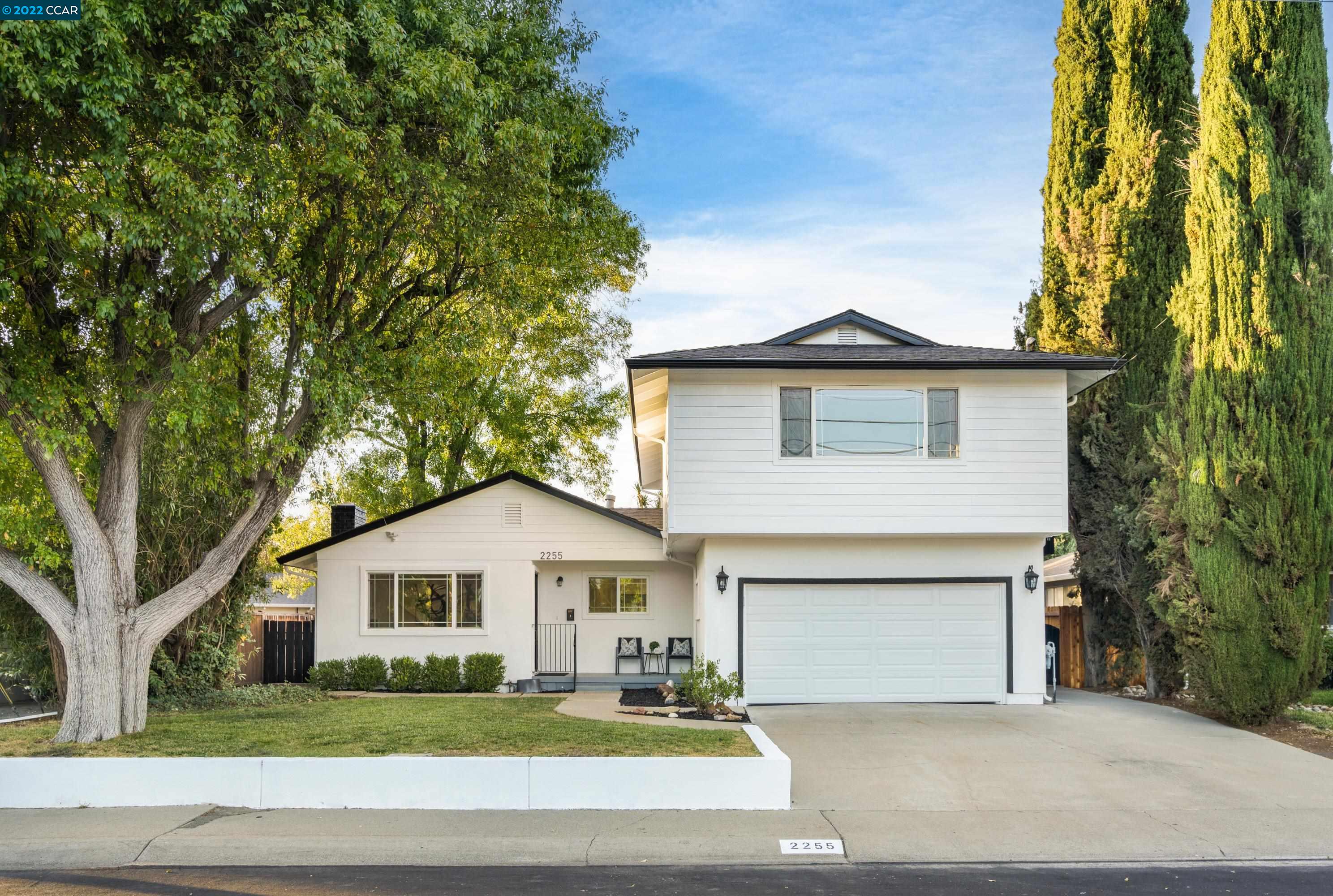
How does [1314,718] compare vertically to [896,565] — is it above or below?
below

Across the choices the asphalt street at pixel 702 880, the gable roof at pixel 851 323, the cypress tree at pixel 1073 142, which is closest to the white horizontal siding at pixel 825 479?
the gable roof at pixel 851 323

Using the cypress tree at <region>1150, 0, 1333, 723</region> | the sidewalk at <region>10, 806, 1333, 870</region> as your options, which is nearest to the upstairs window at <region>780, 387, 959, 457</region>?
the cypress tree at <region>1150, 0, 1333, 723</region>

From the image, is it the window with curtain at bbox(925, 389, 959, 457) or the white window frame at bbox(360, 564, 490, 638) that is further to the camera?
the white window frame at bbox(360, 564, 490, 638)

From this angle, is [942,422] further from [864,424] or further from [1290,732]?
[1290,732]

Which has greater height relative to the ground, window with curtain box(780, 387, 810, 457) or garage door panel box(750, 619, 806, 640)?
window with curtain box(780, 387, 810, 457)

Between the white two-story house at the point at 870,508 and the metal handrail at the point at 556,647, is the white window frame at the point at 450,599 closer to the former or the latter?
the metal handrail at the point at 556,647

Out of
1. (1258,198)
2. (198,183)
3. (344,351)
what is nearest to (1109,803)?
(1258,198)

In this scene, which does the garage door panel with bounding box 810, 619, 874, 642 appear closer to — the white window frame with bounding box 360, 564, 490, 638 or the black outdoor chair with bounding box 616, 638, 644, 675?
the black outdoor chair with bounding box 616, 638, 644, 675

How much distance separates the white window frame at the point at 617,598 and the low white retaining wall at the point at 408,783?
11.2m

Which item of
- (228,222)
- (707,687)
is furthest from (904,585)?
(228,222)

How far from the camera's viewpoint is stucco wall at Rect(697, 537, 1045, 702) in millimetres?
15461

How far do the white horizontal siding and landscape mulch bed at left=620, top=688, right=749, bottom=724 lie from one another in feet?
8.47

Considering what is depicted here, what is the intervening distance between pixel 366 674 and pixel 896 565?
9.62 m

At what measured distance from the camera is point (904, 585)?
1559 centimetres
